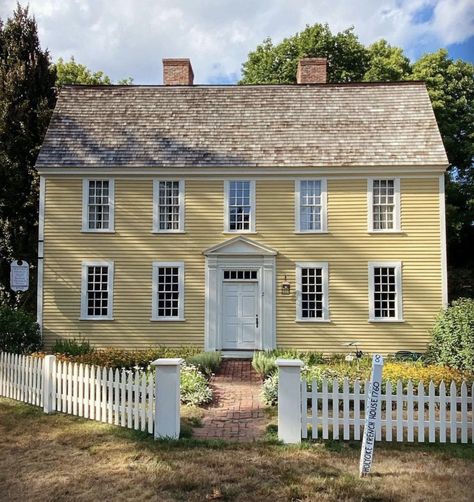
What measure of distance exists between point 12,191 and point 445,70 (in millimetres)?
25309

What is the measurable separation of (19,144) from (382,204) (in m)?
14.6

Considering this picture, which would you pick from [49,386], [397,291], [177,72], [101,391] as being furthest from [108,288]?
[397,291]

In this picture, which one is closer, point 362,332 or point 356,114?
point 362,332

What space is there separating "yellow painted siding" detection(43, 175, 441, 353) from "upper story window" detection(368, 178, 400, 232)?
0.84ft

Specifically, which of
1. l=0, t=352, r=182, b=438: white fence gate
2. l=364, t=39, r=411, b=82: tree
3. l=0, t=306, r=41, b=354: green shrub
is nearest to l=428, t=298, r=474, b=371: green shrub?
l=0, t=352, r=182, b=438: white fence gate

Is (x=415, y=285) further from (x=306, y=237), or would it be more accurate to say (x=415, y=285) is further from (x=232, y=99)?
(x=232, y=99)

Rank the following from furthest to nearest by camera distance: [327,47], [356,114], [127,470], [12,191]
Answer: [327,47] → [12,191] → [356,114] → [127,470]

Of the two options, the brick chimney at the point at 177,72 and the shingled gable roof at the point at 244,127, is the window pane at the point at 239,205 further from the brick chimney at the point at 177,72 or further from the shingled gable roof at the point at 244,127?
the brick chimney at the point at 177,72

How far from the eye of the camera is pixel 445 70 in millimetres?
30281

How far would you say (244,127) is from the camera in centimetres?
1805

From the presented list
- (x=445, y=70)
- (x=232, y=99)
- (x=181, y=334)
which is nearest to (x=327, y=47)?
(x=445, y=70)

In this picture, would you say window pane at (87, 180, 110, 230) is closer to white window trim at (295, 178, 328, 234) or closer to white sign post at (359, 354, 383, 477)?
white window trim at (295, 178, 328, 234)

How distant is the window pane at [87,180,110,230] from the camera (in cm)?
1730

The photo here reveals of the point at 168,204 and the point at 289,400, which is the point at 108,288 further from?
the point at 289,400
